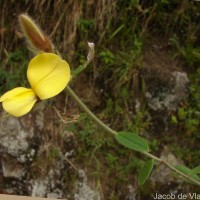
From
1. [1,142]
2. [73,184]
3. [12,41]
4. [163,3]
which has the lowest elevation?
[73,184]

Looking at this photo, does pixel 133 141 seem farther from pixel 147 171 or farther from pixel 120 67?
pixel 120 67

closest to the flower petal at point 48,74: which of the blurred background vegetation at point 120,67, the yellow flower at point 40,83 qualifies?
the yellow flower at point 40,83

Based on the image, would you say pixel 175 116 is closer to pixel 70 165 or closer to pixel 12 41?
pixel 70 165

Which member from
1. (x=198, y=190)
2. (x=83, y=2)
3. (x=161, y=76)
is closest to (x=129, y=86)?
(x=161, y=76)

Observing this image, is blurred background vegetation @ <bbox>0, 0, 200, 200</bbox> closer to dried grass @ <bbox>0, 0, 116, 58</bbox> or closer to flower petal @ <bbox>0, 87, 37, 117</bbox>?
dried grass @ <bbox>0, 0, 116, 58</bbox>

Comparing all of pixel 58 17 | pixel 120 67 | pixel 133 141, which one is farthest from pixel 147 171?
pixel 58 17

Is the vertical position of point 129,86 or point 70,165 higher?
point 129,86

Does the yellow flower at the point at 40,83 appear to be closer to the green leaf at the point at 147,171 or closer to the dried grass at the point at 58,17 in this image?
the green leaf at the point at 147,171
